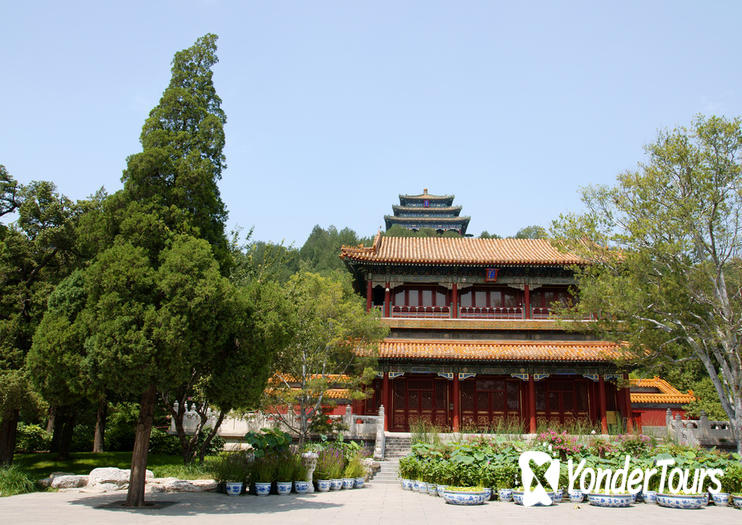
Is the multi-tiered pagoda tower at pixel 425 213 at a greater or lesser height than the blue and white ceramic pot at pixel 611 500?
greater

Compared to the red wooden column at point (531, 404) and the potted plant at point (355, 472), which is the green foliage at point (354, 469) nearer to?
the potted plant at point (355, 472)

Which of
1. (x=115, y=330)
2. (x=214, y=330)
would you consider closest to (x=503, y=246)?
(x=214, y=330)

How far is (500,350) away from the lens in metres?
21.5

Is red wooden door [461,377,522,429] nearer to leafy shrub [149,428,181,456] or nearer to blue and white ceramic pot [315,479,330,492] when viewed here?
blue and white ceramic pot [315,479,330,492]

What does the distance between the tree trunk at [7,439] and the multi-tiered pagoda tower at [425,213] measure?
52075 millimetres

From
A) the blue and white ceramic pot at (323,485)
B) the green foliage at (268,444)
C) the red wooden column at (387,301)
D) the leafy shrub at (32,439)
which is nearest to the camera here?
the blue and white ceramic pot at (323,485)

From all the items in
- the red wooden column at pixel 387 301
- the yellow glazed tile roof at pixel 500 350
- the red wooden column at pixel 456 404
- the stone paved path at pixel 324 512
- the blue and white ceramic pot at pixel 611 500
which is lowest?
the stone paved path at pixel 324 512

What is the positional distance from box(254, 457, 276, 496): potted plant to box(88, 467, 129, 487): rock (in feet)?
10.8

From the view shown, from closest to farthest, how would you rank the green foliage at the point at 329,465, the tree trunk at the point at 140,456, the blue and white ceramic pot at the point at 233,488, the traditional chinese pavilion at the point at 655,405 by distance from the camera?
the tree trunk at the point at 140,456 → the blue and white ceramic pot at the point at 233,488 → the green foliage at the point at 329,465 → the traditional chinese pavilion at the point at 655,405

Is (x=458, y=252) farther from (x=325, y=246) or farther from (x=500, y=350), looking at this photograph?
(x=325, y=246)

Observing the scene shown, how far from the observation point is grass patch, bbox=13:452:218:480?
14.6 metres

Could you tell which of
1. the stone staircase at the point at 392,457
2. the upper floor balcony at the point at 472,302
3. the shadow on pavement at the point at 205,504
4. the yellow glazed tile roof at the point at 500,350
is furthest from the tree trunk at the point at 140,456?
the upper floor balcony at the point at 472,302

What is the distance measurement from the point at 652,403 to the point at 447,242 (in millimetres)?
12140

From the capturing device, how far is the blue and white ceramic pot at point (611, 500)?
10742 millimetres
